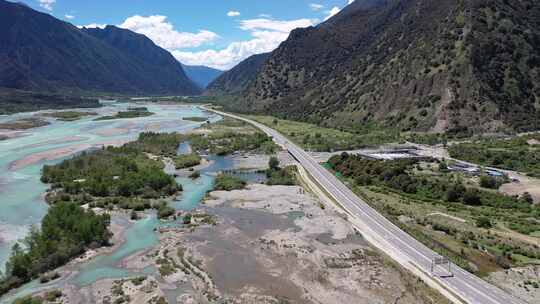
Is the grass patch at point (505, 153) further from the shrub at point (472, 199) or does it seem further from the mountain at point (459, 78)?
the shrub at point (472, 199)

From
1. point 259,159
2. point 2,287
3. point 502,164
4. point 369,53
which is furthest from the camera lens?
point 369,53

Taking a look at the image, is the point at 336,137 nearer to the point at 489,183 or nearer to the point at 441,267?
the point at 489,183

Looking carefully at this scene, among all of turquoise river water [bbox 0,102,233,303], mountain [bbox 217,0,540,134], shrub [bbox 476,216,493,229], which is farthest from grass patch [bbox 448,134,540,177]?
turquoise river water [bbox 0,102,233,303]

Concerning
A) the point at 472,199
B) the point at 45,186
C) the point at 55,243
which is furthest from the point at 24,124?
the point at 472,199

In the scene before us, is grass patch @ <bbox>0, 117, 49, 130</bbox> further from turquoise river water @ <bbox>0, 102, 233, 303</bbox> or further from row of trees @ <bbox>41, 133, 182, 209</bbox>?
row of trees @ <bbox>41, 133, 182, 209</bbox>

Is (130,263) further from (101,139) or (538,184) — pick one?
(101,139)

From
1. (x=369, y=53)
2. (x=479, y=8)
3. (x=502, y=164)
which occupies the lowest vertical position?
(x=502, y=164)

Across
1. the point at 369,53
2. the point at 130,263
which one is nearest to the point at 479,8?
the point at 369,53

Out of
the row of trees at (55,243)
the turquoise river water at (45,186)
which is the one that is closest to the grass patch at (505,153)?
the turquoise river water at (45,186)

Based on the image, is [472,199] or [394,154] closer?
[472,199]
